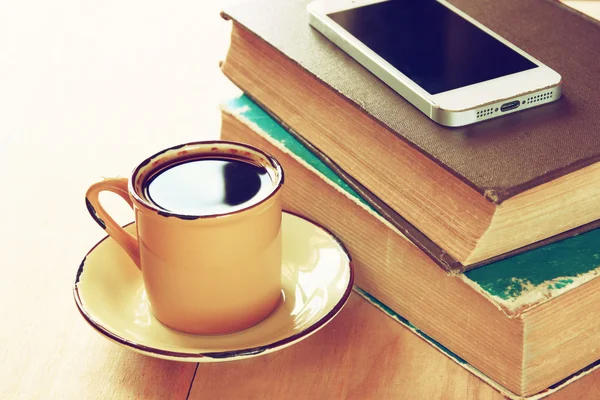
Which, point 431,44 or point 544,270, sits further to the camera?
point 431,44

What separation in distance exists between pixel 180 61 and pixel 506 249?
22.3 inches

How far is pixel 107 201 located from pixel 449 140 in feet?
1.12

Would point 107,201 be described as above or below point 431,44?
below

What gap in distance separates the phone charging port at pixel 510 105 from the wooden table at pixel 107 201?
0.19m

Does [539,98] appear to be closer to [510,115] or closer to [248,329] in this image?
[510,115]

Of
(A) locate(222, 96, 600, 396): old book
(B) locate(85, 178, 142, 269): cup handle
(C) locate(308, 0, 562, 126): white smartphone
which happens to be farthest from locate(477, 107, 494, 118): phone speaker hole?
(B) locate(85, 178, 142, 269): cup handle

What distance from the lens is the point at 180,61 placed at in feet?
3.37

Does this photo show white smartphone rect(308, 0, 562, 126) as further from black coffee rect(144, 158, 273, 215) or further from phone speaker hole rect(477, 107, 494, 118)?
→ black coffee rect(144, 158, 273, 215)

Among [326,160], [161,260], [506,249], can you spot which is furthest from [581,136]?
[161,260]

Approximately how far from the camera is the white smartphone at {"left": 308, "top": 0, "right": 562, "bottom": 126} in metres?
0.63

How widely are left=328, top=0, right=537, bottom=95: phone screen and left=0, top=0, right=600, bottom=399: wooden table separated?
0.19 metres

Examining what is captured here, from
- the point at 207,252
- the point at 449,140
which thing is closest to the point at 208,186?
the point at 207,252

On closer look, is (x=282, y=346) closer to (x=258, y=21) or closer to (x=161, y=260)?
(x=161, y=260)

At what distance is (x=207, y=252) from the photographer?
22.1 inches
